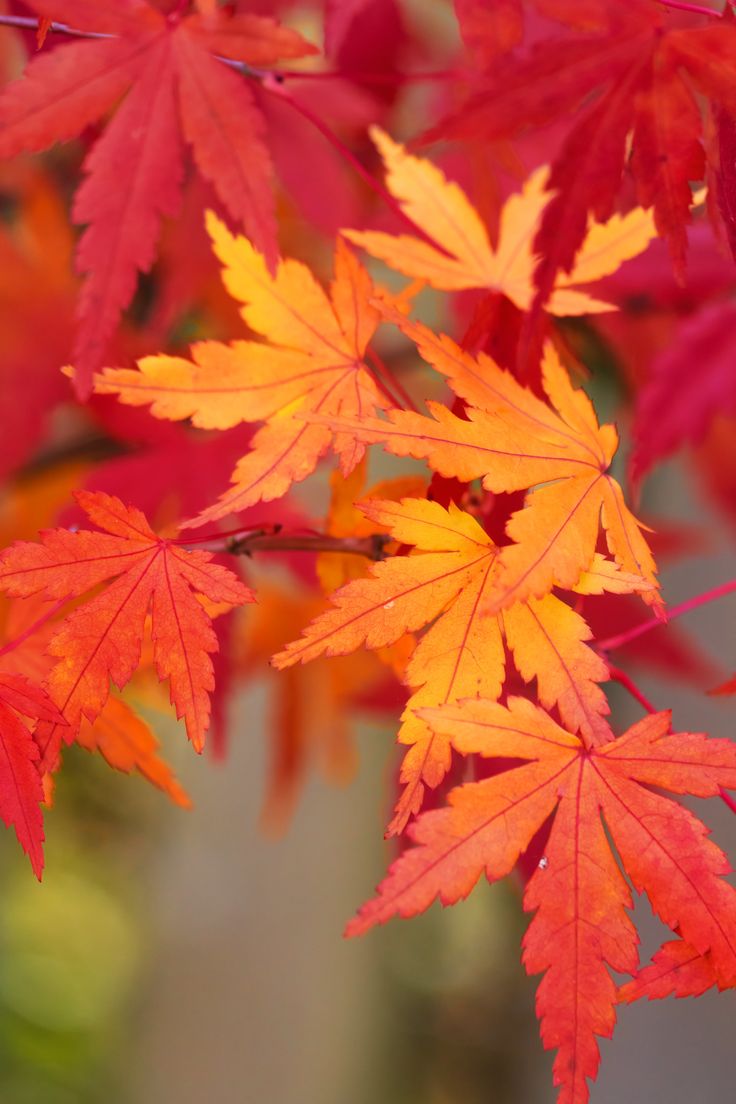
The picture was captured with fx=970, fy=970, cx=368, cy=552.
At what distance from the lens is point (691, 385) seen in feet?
2.34

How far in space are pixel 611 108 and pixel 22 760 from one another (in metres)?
0.37

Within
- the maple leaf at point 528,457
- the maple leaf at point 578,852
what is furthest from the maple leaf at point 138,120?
the maple leaf at point 578,852

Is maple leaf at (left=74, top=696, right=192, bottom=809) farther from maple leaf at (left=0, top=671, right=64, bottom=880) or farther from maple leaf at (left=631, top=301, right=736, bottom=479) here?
maple leaf at (left=631, top=301, right=736, bottom=479)

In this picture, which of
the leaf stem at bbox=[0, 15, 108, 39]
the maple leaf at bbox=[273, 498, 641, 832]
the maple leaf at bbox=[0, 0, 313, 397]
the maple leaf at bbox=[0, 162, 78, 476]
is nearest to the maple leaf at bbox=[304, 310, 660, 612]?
the maple leaf at bbox=[273, 498, 641, 832]

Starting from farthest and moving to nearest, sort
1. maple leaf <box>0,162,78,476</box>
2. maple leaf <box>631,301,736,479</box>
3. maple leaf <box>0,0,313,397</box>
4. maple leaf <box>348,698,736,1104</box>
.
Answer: maple leaf <box>0,162,78,476</box>
maple leaf <box>631,301,736,479</box>
maple leaf <box>0,0,313,397</box>
maple leaf <box>348,698,736,1104</box>

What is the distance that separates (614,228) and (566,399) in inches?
6.1

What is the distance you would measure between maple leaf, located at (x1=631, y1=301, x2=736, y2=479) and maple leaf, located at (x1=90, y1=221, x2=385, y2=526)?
27cm

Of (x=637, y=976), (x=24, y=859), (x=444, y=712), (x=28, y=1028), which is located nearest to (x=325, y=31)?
(x=444, y=712)

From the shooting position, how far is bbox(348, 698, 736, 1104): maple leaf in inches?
13.6

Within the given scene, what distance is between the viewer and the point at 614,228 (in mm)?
526

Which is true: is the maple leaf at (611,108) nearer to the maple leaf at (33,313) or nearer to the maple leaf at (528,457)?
the maple leaf at (528,457)

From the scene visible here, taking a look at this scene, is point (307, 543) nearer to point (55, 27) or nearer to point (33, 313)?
point (55, 27)

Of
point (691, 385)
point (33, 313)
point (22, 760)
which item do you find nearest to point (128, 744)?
point (22, 760)

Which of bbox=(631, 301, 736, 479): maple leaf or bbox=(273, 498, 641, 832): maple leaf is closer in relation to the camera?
bbox=(273, 498, 641, 832): maple leaf
